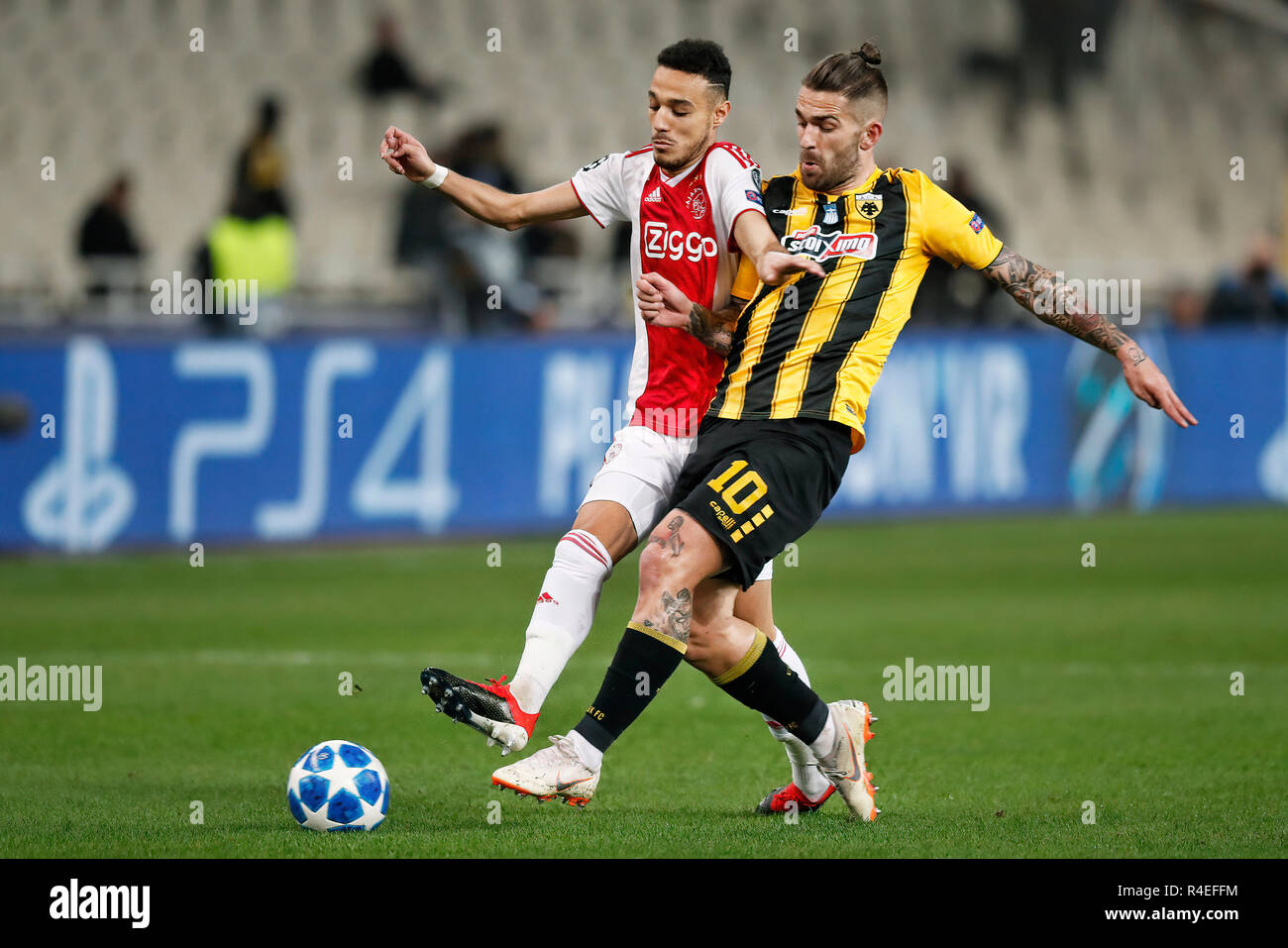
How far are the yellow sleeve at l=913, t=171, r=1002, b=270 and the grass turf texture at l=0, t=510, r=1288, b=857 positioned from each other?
4.94 ft

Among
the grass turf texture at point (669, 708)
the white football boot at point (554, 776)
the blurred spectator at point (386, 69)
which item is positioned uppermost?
the blurred spectator at point (386, 69)

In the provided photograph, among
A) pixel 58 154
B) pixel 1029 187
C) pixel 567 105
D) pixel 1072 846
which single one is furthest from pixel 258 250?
pixel 1029 187

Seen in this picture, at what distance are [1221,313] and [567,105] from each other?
7787 mm

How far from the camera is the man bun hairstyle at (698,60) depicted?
19.5 ft

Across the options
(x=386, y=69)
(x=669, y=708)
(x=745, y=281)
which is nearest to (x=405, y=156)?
(x=745, y=281)

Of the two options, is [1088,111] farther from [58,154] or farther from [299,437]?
[299,437]

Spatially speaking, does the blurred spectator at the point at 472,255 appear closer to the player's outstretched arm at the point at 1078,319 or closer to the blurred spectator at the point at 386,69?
the blurred spectator at the point at 386,69

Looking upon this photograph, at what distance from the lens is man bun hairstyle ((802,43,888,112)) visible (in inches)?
228

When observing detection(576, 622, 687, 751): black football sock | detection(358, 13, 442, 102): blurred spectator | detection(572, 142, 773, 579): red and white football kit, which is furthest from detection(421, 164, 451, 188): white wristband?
detection(358, 13, 442, 102): blurred spectator

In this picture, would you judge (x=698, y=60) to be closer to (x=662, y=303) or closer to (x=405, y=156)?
(x=662, y=303)

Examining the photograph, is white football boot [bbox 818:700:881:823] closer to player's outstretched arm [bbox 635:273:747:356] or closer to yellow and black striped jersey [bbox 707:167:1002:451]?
yellow and black striped jersey [bbox 707:167:1002:451]

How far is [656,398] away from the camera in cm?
618

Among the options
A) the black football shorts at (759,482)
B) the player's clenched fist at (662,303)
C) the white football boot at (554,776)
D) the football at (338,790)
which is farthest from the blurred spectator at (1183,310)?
the football at (338,790)

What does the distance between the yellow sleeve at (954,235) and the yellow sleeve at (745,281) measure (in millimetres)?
558
